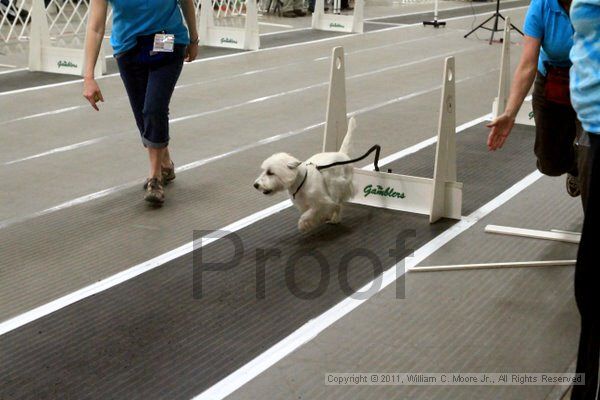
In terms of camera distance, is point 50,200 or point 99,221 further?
point 50,200

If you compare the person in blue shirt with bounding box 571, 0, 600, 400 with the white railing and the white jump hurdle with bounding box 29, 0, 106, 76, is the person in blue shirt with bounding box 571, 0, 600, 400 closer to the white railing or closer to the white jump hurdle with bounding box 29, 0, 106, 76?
the white jump hurdle with bounding box 29, 0, 106, 76

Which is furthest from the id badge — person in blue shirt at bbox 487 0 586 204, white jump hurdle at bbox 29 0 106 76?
white jump hurdle at bbox 29 0 106 76

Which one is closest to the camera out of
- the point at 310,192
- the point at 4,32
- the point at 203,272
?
the point at 203,272

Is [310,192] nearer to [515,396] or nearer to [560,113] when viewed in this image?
[560,113]

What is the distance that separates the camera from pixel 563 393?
294 centimetres

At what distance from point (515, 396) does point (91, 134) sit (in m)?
4.88

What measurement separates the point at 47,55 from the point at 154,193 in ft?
18.2

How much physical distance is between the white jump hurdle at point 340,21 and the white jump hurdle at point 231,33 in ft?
8.09

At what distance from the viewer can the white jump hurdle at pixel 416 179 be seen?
4.73 m

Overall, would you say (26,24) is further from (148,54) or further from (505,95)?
(148,54)

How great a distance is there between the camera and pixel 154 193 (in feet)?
16.7

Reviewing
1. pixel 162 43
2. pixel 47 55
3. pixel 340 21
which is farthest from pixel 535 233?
pixel 340 21

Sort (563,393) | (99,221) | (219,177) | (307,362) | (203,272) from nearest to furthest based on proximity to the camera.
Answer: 1. (563,393)
2. (307,362)
3. (203,272)
4. (99,221)
5. (219,177)

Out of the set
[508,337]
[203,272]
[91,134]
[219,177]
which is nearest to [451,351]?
[508,337]
